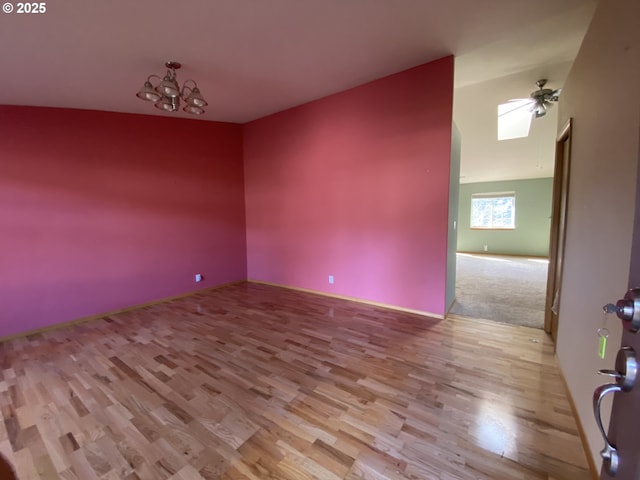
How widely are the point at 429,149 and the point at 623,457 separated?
296 cm

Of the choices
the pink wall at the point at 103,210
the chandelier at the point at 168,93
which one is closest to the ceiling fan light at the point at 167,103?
the chandelier at the point at 168,93

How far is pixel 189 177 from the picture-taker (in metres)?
4.25

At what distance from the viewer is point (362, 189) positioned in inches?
144

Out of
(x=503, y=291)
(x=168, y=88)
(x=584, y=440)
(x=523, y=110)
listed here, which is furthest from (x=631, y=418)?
(x=523, y=110)

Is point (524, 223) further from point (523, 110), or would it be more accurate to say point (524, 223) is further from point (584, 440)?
point (584, 440)

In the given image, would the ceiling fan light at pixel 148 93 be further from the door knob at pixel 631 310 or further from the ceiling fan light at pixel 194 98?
the door knob at pixel 631 310

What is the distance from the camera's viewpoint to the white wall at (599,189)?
1.17 meters

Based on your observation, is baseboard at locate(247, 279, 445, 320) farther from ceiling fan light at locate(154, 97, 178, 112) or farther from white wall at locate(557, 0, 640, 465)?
ceiling fan light at locate(154, 97, 178, 112)

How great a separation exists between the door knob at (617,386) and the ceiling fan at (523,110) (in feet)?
12.2

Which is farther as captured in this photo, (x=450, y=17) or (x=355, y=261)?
(x=355, y=261)

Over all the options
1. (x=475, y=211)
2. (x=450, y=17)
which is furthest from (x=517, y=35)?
(x=475, y=211)

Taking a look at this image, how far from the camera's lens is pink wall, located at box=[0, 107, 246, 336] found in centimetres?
297

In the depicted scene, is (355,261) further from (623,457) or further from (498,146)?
(498,146)

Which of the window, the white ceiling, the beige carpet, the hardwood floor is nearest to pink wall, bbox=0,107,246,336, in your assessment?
the white ceiling
